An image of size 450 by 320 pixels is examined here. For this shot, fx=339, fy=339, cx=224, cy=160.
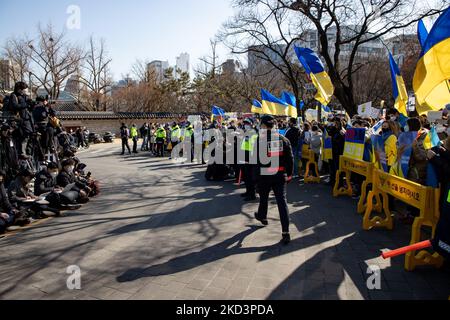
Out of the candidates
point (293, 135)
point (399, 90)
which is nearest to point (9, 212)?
point (293, 135)

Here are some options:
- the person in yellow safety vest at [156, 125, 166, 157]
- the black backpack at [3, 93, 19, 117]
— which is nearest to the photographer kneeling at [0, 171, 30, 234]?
the black backpack at [3, 93, 19, 117]

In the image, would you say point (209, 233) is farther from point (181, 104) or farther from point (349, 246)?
point (181, 104)

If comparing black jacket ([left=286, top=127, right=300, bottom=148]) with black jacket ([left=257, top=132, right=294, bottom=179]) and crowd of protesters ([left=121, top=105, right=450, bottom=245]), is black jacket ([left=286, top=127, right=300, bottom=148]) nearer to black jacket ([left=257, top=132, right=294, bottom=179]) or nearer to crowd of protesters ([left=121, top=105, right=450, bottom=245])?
crowd of protesters ([left=121, top=105, right=450, bottom=245])

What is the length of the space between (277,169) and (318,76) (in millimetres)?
6782

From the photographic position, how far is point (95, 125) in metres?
36.1

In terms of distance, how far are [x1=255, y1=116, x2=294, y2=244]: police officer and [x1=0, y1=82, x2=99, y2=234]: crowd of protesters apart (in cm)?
456

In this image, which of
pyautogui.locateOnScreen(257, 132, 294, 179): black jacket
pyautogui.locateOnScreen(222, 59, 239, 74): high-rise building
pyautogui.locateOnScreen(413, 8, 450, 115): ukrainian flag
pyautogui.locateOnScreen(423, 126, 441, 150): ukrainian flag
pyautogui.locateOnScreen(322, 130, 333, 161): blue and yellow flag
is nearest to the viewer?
pyautogui.locateOnScreen(413, 8, 450, 115): ukrainian flag

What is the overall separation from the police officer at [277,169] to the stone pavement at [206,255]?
509 millimetres

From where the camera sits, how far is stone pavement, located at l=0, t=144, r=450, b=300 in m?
3.76

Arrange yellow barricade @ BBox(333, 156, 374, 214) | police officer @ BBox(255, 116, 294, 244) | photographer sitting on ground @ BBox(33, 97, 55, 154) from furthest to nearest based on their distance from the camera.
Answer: photographer sitting on ground @ BBox(33, 97, 55, 154) → yellow barricade @ BBox(333, 156, 374, 214) → police officer @ BBox(255, 116, 294, 244)

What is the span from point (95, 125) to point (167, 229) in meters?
33.0

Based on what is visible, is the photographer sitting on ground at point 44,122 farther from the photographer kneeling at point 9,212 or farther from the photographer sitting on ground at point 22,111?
the photographer kneeling at point 9,212

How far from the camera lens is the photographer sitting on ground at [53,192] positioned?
Result: 24.0ft

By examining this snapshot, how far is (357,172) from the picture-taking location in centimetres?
729
